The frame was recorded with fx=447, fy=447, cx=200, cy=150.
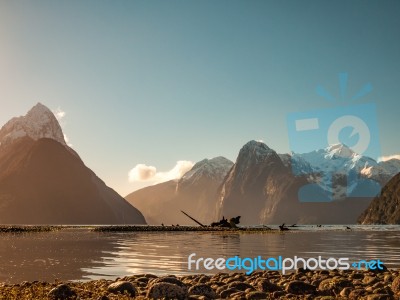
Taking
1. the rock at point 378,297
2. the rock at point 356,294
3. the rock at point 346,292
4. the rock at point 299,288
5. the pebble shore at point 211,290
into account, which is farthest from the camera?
the rock at point 299,288

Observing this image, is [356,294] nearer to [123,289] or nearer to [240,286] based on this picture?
[240,286]

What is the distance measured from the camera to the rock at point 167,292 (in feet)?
51.4

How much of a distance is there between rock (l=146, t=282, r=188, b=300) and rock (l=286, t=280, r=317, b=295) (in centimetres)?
483

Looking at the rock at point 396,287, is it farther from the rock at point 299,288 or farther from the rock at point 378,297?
the rock at point 299,288

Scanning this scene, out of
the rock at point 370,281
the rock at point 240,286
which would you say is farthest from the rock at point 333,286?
the rock at point 240,286

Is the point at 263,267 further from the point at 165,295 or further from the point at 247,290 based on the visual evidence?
the point at 165,295

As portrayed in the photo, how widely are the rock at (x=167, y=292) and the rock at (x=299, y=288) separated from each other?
4.83 meters

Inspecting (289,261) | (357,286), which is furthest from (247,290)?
(289,261)

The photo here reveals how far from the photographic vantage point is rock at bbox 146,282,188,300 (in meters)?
15.7

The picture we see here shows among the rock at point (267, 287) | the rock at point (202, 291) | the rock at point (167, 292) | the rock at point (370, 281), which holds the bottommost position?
the rock at point (370, 281)

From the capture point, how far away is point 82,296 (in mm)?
16438

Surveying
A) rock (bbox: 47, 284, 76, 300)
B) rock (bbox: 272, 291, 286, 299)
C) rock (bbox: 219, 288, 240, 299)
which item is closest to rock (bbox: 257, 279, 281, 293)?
rock (bbox: 272, 291, 286, 299)

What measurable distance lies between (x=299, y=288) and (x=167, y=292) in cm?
584

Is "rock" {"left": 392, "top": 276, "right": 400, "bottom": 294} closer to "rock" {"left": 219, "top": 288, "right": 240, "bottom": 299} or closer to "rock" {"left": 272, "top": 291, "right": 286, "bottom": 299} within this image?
"rock" {"left": 272, "top": 291, "right": 286, "bottom": 299}
